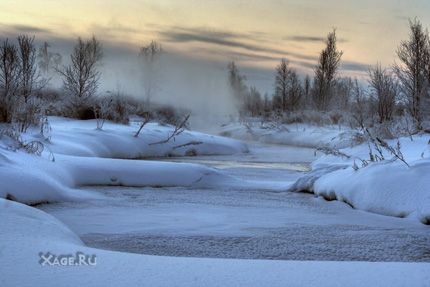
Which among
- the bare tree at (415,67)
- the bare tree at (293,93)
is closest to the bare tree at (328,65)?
the bare tree at (293,93)

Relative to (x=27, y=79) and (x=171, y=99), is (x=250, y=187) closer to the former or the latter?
(x=27, y=79)

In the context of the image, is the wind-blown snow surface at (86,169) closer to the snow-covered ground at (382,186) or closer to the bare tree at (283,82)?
the snow-covered ground at (382,186)

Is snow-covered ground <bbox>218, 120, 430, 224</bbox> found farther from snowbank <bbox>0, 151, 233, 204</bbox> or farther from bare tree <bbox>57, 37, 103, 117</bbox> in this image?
bare tree <bbox>57, 37, 103, 117</bbox>

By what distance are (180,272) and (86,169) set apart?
4.82 meters

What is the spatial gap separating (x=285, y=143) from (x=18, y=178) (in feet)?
53.3

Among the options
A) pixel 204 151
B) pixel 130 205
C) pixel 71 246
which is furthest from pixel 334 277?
pixel 204 151

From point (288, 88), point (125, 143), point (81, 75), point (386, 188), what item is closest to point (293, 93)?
point (288, 88)

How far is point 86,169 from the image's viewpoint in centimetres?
667

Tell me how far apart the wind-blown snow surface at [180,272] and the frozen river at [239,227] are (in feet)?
3.00

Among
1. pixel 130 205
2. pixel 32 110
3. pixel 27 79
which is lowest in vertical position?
pixel 130 205

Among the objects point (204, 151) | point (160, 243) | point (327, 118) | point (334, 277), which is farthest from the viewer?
point (327, 118)

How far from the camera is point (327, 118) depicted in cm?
2466

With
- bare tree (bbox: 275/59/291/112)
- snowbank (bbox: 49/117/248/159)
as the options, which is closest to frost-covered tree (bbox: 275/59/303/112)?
bare tree (bbox: 275/59/291/112)

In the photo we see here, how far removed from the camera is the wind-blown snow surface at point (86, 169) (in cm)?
498
